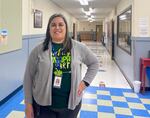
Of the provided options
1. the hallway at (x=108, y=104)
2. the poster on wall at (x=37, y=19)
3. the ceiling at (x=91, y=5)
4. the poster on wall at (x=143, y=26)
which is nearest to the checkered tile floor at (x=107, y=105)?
the hallway at (x=108, y=104)

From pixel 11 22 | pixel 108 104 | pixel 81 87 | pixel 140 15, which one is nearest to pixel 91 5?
pixel 140 15

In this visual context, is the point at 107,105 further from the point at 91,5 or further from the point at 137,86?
the point at 91,5

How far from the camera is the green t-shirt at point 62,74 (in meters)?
1.66

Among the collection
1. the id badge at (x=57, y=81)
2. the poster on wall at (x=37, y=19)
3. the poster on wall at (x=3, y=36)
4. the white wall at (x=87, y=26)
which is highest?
→ the white wall at (x=87, y=26)

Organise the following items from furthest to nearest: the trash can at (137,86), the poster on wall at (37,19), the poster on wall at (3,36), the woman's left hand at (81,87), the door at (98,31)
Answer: the door at (98,31)
the poster on wall at (37,19)
the trash can at (137,86)
the poster on wall at (3,36)
the woman's left hand at (81,87)

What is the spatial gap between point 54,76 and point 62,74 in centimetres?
6

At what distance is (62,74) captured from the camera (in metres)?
1.66

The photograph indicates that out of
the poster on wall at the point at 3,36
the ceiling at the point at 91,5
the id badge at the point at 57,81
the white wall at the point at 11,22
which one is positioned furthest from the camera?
the ceiling at the point at 91,5

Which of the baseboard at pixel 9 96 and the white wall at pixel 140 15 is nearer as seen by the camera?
the baseboard at pixel 9 96

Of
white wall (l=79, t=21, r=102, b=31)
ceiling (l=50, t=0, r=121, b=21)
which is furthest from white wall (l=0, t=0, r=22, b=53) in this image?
white wall (l=79, t=21, r=102, b=31)

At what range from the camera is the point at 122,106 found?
159 inches

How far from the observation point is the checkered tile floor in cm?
361

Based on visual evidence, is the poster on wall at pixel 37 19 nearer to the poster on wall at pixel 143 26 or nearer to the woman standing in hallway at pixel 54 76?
the poster on wall at pixel 143 26

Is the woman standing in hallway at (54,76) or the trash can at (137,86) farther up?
the woman standing in hallway at (54,76)
